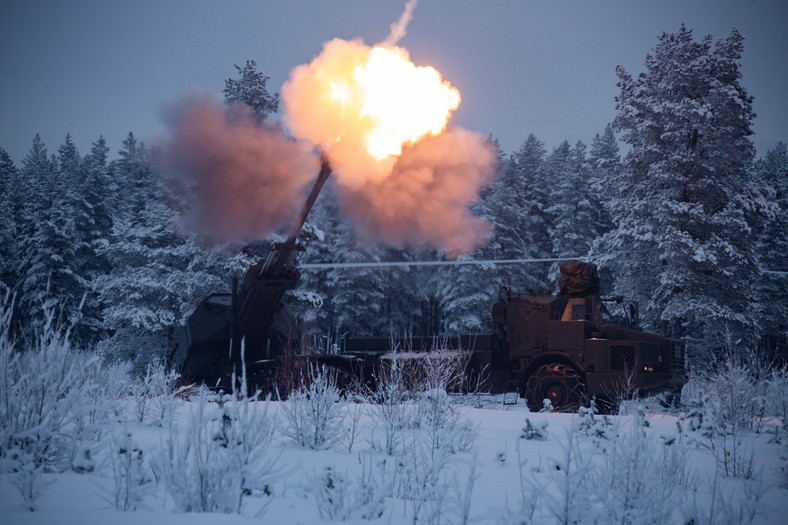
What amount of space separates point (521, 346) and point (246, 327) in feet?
→ 23.1

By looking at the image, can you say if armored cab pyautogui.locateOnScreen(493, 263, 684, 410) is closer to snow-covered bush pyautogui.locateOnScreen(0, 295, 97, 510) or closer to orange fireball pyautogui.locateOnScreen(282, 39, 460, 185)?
orange fireball pyautogui.locateOnScreen(282, 39, 460, 185)

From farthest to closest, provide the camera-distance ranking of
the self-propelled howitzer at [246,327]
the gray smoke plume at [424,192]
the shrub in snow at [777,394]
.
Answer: the gray smoke plume at [424,192] < the self-propelled howitzer at [246,327] < the shrub in snow at [777,394]

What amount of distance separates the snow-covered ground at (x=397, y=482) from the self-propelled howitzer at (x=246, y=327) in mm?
5922

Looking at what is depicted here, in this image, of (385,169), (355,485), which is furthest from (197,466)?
(385,169)

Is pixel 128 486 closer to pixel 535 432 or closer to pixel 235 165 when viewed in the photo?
pixel 535 432

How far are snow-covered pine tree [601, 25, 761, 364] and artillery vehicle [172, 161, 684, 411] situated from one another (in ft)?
22.1

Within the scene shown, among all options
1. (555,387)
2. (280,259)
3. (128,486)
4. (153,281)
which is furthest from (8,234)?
(128,486)

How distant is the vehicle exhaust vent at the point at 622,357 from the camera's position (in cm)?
1623

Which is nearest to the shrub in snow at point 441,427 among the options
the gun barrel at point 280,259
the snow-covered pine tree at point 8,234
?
the gun barrel at point 280,259

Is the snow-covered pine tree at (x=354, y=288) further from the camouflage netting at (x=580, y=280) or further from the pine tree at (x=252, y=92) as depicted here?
the camouflage netting at (x=580, y=280)

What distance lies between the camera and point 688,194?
24.7 metres

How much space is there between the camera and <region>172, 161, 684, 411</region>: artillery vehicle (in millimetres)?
16328

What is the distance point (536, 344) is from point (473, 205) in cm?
2340

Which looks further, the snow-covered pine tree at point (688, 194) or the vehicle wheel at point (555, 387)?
the snow-covered pine tree at point (688, 194)
